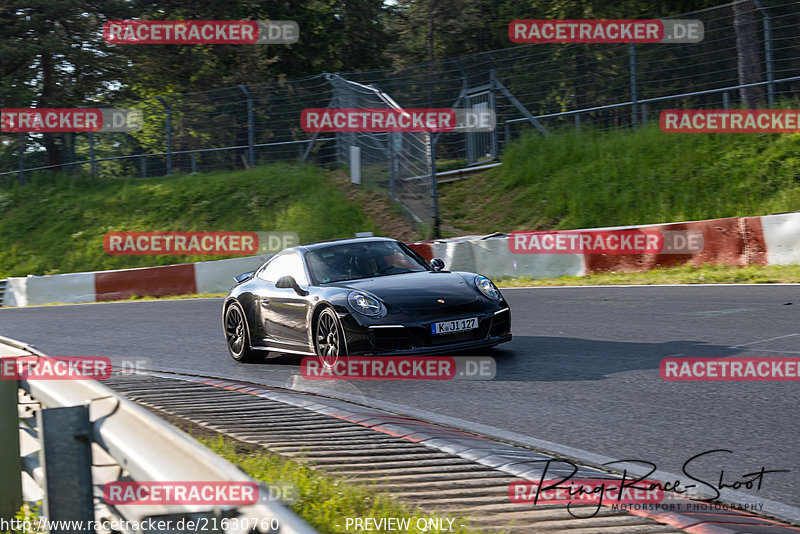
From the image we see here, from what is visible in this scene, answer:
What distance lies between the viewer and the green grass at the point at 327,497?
386 centimetres

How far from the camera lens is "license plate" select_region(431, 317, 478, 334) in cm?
832

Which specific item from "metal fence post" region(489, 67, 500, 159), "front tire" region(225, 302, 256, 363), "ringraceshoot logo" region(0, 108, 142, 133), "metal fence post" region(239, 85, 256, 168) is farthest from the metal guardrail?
"ringraceshoot logo" region(0, 108, 142, 133)

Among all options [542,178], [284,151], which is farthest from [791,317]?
[284,151]

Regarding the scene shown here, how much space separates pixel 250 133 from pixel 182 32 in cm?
974

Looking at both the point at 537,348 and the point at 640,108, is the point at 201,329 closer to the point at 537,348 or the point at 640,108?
the point at 537,348

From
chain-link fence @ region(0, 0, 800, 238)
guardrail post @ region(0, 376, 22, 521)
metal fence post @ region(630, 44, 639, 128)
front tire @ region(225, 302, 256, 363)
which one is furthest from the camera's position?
metal fence post @ region(630, 44, 639, 128)

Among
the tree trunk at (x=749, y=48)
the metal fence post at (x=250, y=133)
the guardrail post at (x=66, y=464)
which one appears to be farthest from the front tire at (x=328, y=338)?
the metal fence post at (x=250, y=133)

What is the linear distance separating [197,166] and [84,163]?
4110 millimetres

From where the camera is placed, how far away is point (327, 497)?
4.15 m

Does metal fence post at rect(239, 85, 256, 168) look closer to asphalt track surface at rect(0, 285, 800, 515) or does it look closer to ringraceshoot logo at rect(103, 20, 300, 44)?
ringraceshoot logo at rect(103, 20, 300, 44)

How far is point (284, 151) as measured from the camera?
2661cm

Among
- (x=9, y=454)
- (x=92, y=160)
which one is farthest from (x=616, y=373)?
(x=92, y=160)

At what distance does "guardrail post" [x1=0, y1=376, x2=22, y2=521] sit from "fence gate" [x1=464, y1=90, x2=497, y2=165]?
1999cm

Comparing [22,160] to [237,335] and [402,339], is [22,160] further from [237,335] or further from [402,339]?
[402,339]
